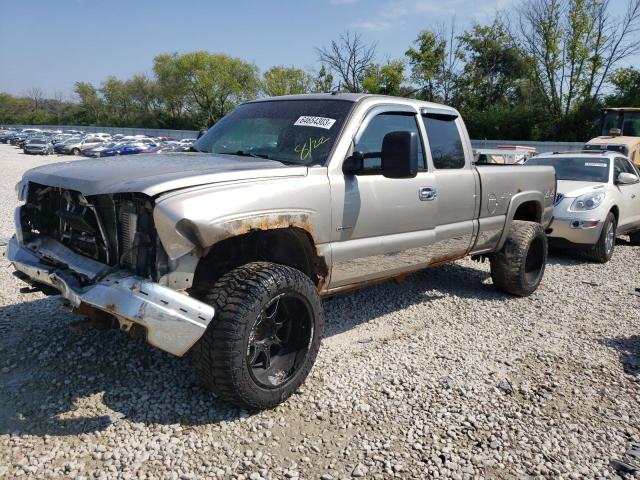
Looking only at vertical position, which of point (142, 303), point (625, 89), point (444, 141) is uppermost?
point (625, 89)

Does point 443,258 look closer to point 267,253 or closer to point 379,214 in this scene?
point 379,214

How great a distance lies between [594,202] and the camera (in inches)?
292

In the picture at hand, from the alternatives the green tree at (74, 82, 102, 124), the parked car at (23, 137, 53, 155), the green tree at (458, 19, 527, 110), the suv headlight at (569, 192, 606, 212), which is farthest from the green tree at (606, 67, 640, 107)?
the green tree at (74, 82, 102, 124)

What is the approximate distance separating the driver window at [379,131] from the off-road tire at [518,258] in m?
1.80

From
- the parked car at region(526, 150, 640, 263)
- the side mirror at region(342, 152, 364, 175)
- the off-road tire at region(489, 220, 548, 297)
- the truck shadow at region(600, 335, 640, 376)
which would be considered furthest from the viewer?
the parked car at region(526, 150, 640, 263)

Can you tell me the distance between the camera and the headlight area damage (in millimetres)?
2428

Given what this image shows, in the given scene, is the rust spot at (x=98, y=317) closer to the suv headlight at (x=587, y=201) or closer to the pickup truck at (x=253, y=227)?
the pickup truck at (x=253, y=227)

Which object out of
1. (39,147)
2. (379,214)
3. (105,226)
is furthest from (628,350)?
(39,147)

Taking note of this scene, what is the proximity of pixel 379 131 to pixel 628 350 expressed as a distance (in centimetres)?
283

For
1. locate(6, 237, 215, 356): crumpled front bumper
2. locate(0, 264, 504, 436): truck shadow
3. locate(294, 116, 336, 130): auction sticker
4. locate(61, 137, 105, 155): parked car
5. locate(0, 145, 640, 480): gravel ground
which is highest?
locate(61, 137, 105, 155): parked car

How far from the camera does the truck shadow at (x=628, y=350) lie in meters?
3.86

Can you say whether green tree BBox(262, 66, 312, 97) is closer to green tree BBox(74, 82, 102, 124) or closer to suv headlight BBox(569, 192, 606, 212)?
green tree BBox(74, 82, 102, 124)

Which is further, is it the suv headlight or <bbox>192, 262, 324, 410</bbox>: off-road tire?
the suv headlight

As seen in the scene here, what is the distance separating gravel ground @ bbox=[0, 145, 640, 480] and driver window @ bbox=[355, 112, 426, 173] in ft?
4.84
